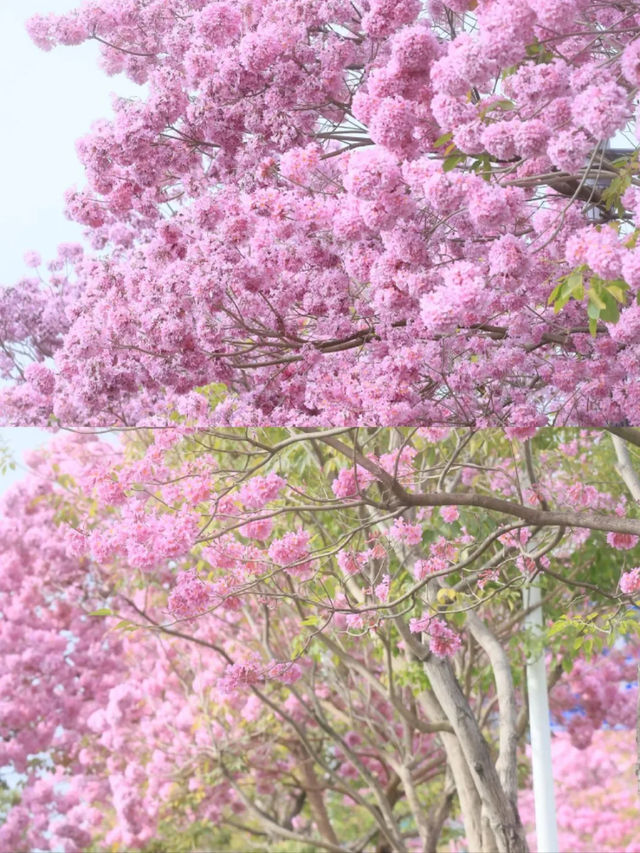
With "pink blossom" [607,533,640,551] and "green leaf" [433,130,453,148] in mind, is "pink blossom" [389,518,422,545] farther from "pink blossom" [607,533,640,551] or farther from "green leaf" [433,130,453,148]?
"green leaf" [433,130,453,148]

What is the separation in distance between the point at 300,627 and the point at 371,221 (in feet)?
11.7

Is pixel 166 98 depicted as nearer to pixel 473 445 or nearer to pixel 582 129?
pixel 582 129

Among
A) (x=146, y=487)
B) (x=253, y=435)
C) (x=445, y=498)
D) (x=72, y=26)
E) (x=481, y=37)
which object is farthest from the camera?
(x=72, y=26)

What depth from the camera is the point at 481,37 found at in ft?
6.66

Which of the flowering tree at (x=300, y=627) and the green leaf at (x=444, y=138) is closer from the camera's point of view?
the green leaf at (x=444, y=138)

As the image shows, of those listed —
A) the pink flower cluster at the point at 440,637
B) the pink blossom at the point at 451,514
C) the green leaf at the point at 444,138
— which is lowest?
the pink flower cluster at the point at 440,637

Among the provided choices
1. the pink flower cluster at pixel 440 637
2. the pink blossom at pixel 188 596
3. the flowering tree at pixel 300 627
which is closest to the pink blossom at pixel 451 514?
the flowering tree at pixel 300 627

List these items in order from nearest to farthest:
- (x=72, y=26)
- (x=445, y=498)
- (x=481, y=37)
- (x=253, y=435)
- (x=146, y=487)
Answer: (x=481, y=37) < (x=445, y=498) < (x=146, y=487) < (x=253, y=435) < (x=72, y=26)

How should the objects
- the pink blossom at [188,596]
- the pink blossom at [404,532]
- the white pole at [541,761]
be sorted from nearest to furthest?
the pink blossom at [188,596] → the pink blossom at [404,532] → the white pole at [541,761]

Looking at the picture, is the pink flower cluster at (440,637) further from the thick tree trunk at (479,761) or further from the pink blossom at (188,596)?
the thick tree trunk at (479,761)

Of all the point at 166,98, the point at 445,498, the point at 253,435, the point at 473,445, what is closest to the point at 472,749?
the point at 473,445

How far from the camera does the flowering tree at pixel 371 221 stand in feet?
6.75

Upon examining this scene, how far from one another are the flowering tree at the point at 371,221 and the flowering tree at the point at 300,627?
0.60ft

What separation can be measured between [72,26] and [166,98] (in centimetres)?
108
